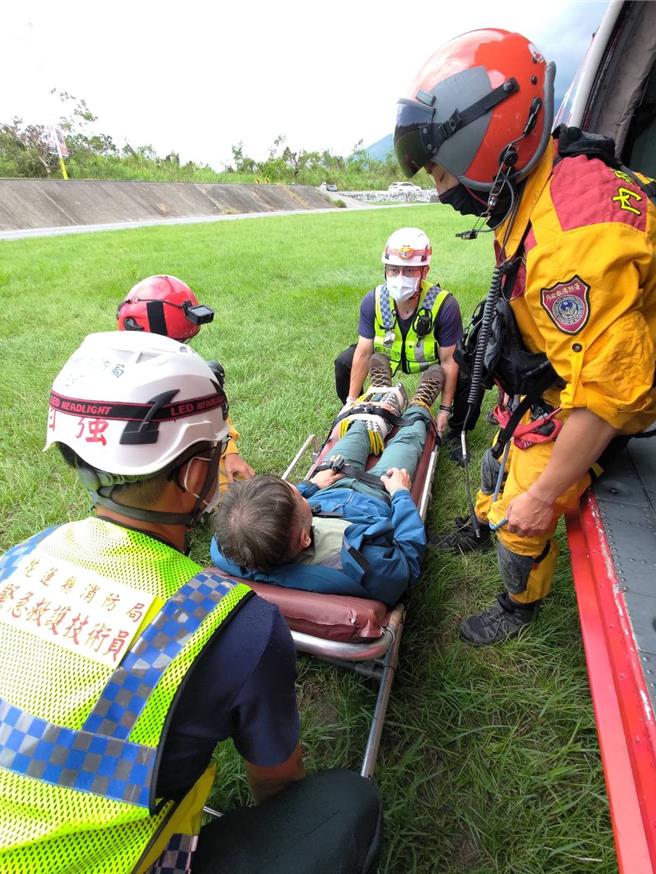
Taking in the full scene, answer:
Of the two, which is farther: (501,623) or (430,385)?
(430,385)

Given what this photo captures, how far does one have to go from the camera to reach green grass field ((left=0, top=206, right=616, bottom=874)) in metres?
1.86

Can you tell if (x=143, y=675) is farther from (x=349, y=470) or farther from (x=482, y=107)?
(x=349, y=470)

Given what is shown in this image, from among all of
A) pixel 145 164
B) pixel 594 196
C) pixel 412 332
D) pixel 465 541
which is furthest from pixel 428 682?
pixel 145 164

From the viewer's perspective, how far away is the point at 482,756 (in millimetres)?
2084

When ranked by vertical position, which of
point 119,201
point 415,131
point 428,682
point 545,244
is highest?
point 415,131

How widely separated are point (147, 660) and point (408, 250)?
357 centimetres

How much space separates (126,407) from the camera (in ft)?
4.10

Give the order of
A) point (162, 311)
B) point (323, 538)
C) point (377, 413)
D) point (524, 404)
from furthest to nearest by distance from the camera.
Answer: point (377, 413) → point (162, 311) → point (323, 538) → point (524, 404)

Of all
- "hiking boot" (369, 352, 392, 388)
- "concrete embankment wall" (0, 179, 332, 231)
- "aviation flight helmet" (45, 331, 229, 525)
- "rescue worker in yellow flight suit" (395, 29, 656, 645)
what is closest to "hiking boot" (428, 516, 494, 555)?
"rescue worker in yellow flight suit" (395, 29, 656, 645)

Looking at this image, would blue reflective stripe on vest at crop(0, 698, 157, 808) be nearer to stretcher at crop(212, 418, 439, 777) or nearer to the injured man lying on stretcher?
stretcher at crop(212, 418, 439, 777)

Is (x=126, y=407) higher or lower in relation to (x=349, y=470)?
higher

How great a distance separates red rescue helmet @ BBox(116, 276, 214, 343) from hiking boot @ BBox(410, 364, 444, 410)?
75.7 inches

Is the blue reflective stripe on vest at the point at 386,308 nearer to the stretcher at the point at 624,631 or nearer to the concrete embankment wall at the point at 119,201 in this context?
the stretcher at the point at 624,631

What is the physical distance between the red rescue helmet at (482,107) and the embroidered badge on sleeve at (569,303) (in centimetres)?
54
